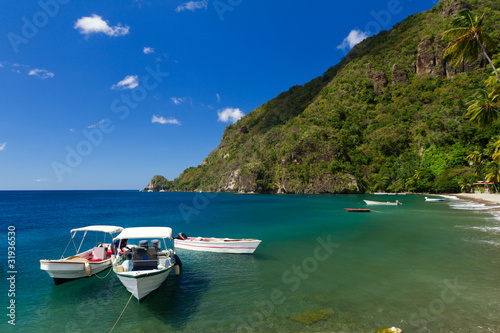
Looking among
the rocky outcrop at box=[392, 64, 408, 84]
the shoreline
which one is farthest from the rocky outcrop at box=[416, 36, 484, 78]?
the shoreline

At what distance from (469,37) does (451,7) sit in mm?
163110

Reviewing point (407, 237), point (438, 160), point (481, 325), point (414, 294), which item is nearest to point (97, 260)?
point (414, 294)

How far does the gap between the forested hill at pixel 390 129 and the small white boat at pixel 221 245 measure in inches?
3558

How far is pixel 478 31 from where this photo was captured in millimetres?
21312

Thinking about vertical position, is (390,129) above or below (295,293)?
above

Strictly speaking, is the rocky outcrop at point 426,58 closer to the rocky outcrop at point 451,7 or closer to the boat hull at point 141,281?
the rocky outcrop at point 451,7

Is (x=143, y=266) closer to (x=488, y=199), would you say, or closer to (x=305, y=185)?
(x=488, y=199)

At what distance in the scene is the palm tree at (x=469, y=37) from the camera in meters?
21.1

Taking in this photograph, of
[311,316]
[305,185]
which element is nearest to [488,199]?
[311,316]

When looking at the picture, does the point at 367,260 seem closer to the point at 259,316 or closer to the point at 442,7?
the point at 259,316

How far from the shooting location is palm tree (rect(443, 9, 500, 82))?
2112cm

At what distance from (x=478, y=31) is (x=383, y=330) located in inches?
1065

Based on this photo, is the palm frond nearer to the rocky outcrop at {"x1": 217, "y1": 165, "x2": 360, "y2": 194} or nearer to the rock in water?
the rock in water

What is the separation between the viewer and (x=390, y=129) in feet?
391
